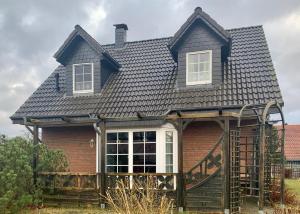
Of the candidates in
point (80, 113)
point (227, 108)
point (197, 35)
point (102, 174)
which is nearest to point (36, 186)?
point (102, 174)

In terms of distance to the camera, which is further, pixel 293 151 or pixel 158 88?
pixel 293 151

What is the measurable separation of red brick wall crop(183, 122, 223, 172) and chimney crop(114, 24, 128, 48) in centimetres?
751

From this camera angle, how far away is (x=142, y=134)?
15000mm

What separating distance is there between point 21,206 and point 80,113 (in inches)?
243

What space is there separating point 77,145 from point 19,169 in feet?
18.3

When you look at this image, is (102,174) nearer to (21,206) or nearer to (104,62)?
(21,206)

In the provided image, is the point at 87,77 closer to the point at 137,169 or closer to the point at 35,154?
the point at 137,169

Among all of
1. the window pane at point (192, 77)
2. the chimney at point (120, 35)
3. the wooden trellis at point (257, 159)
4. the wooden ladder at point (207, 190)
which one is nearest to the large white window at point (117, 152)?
the window pane at point (192, 77)

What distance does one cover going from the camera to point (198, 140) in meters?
15.1

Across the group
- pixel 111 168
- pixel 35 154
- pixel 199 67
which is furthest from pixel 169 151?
pixel 35 154

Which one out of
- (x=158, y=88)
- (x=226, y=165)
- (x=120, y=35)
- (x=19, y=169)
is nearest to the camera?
(x=226, y=165)

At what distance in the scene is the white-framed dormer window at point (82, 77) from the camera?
1755cm

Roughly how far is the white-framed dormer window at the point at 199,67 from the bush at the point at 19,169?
6053mm

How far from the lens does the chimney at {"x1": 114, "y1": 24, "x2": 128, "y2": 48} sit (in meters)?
20.6
